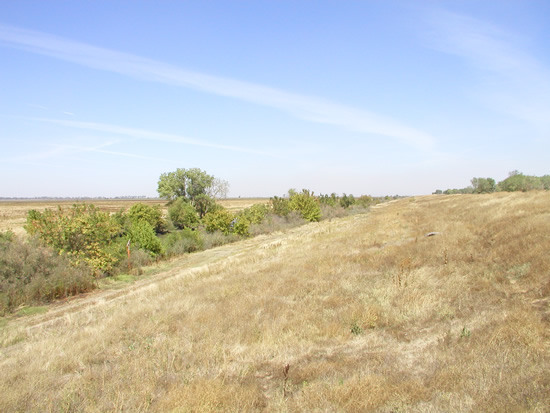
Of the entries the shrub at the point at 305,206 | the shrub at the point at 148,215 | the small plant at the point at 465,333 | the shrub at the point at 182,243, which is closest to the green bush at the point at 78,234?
the shrub at the point at 182,243

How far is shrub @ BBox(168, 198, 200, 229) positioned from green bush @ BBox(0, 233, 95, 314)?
1258 inches

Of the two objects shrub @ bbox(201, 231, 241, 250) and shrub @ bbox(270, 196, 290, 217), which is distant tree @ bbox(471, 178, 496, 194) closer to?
shrub @ bbox(270, 196, 290, 217)

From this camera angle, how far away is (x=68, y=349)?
24.8ft

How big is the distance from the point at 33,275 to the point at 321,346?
16.0 m

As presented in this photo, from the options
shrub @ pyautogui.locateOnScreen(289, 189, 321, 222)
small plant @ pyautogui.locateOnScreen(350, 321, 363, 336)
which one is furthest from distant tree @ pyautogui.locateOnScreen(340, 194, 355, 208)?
small plant @ pyautogui.locateOnScreen(350, 321, 363, 336)

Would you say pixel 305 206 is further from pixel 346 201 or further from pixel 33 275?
pixel 33 275

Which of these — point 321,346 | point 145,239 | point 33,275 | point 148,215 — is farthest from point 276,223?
point 321,346

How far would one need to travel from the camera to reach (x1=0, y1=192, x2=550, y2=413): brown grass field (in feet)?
15.5

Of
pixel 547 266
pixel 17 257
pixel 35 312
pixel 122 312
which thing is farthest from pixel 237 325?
pixel 17 257

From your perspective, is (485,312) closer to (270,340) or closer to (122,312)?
(270,340)

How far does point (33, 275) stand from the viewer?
53.7 ft

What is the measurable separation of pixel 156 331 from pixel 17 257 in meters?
12.0

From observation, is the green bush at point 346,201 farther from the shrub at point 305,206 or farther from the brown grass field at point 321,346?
the brown grass field at point 321,346

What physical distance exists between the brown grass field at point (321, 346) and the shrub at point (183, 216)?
124 feet
